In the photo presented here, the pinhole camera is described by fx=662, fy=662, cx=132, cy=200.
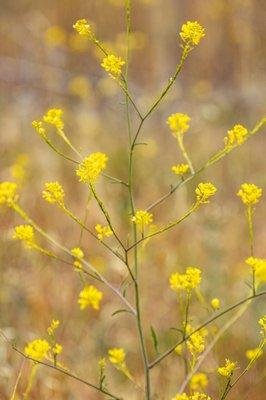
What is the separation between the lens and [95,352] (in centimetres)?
237

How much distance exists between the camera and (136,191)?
3846 mm

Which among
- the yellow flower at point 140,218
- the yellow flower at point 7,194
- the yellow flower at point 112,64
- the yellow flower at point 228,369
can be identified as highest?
the yellow flower at point 112,64

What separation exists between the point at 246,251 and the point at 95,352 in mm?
1091

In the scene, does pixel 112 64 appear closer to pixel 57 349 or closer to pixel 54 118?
pixel 54 118

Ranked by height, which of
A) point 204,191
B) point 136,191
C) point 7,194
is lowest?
point 204,191

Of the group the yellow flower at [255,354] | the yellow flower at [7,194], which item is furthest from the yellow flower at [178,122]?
the yellow flower at [255,354]

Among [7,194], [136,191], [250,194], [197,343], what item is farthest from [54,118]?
[136,191]

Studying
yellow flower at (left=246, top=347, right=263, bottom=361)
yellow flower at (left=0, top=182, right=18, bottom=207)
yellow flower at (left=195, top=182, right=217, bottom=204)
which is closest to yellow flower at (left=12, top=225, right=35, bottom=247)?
yellow flower at (left=0, top=182, right=18, bottom=207)

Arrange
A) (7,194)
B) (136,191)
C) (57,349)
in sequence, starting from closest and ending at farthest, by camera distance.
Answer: (57,349) < (7,194) < (136,191)

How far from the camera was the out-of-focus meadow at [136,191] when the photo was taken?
94.3 inches

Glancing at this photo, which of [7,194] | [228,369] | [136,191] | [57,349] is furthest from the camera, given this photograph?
[136,191]

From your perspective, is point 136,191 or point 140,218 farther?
point 136,191

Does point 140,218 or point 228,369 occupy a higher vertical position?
point 140,218

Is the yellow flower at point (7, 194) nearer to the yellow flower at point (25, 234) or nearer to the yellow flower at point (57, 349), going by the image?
the yellow flower at point (25, 234)
